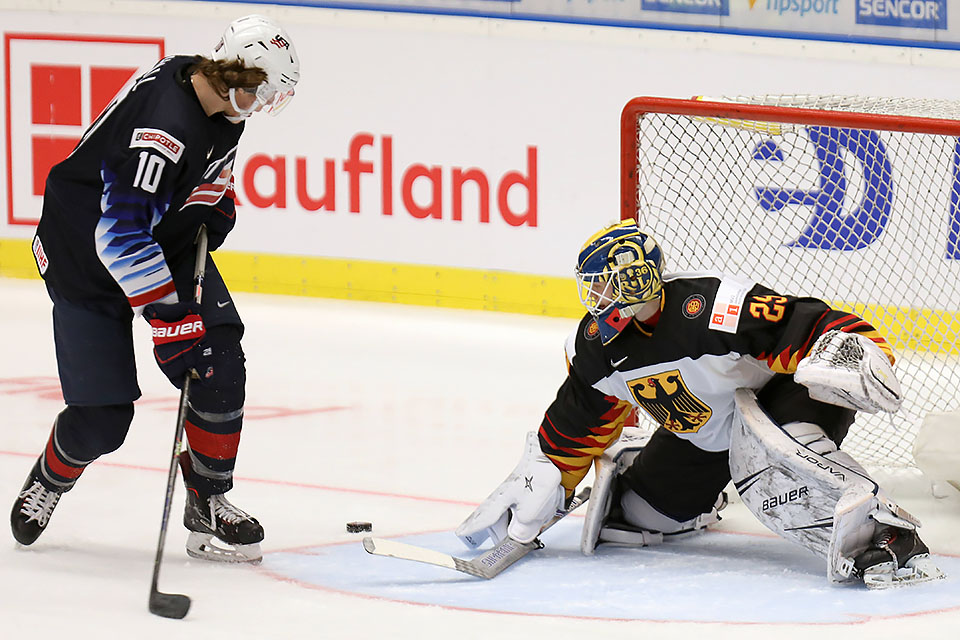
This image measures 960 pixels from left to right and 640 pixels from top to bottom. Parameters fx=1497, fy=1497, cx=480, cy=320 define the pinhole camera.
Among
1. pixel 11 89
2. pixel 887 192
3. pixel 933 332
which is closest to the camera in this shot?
pixel 933 332

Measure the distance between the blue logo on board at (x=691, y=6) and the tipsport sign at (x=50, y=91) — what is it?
2404 millimetres

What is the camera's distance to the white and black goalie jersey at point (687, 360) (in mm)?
3221

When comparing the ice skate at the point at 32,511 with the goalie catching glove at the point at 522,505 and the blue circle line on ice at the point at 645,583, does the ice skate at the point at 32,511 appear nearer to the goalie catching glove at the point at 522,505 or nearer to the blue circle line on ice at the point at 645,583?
the blue circle line on ice at the point at 645,583

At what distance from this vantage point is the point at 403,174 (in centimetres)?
679

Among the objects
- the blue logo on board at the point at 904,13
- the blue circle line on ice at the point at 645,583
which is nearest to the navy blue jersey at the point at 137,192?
the blue circle line on ice at the point at 645,583

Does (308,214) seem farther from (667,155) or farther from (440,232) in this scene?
(667,155)

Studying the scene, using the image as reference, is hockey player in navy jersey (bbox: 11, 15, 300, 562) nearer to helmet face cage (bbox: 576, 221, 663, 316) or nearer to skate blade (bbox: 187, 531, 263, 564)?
skate blade (bbox: 187, 531, 263, 564)

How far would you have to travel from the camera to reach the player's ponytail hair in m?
3.05

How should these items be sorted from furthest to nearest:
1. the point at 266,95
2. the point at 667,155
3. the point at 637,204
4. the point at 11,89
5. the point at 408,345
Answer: the point at 11,89
the point at 408,345
the point at 667,155
the point at 637,204
the point at 266,95

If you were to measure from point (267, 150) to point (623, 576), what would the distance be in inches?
163

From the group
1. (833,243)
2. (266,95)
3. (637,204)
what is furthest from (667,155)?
(266,95)

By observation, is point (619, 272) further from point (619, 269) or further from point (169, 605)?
point (169, 605)

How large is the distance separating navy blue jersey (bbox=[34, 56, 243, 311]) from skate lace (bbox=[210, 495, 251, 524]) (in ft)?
1.73

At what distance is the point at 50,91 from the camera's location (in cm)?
725
